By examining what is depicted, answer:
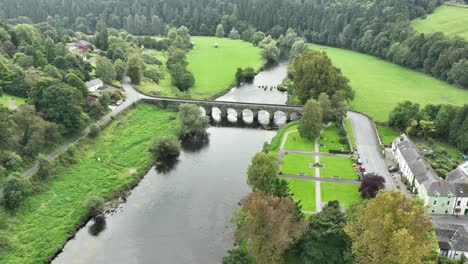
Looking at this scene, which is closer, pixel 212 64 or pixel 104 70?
pixel 104 70

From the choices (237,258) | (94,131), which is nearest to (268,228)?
(237,258)

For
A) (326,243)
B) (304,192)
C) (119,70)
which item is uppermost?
(119,70)

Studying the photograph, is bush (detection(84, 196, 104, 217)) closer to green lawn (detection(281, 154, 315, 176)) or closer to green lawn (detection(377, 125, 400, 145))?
green lawn (detection(281, 154, 315, 176))

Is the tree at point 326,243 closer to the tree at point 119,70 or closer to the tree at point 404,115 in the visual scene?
the tree at point 404,115

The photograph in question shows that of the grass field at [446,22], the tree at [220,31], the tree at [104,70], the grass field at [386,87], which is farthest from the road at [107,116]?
the grass field at [446,22]

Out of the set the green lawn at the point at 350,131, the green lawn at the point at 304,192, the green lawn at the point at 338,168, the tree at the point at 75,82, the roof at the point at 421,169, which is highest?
the tree at the point at 75,82

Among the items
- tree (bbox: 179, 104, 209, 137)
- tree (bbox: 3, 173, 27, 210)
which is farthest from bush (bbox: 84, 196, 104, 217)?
tree (bbox: 179, 104, 209, 137)

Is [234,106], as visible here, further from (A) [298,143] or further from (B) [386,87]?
(B) [386,87]
